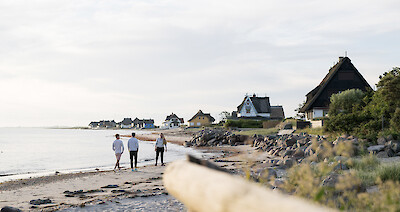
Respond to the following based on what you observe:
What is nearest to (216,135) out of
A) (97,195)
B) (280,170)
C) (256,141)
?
(256,141)

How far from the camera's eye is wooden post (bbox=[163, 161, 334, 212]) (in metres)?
2.01

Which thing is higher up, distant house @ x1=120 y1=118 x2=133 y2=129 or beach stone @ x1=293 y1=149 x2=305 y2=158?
distant house @ x1=120 y1=118 x2=133 y2=129

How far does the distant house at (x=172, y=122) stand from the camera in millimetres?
136875

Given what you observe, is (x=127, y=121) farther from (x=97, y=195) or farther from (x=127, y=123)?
(x=97, y=195)

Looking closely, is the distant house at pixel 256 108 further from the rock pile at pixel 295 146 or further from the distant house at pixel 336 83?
the rock pile at pixel 295 146

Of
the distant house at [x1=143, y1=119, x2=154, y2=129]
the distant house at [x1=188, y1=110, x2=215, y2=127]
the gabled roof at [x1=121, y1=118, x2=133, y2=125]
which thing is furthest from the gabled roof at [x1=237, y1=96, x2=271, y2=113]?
the gabled roof at [x1=121, y1=118, x2=133, y2=125]

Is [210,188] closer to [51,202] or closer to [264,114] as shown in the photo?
[51,202]

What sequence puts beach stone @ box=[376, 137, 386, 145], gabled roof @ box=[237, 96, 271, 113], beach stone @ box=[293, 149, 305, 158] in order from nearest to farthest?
beach stone @ box=[376, 137, 386, 145], beach stone @ box=[293, 149, 305, 158], gabled roof @ box=[237, 96, 271, 113]

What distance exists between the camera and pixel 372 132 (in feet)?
61.2

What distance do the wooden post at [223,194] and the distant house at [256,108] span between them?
7079 centimetres

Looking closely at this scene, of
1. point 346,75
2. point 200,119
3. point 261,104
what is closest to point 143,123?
point 200,119

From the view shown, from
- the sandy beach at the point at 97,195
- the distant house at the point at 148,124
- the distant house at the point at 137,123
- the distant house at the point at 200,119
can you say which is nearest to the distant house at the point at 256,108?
the distant house at the point at 200,119

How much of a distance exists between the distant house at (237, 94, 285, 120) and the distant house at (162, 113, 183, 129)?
6263cm

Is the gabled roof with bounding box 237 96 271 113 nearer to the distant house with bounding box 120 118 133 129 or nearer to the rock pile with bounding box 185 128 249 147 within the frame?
the rock pile with bounding box 185 128 249 147
